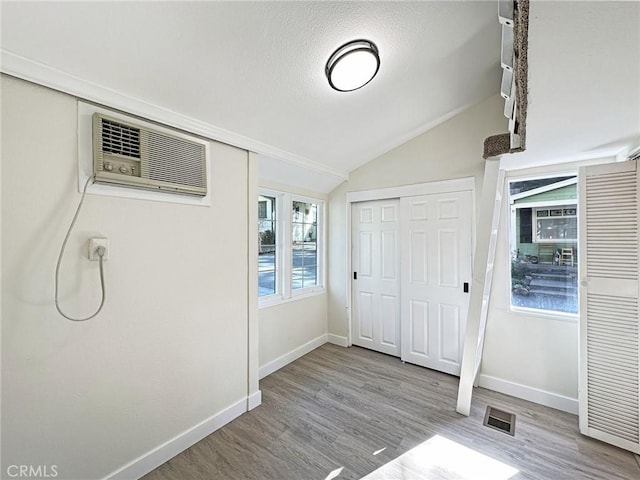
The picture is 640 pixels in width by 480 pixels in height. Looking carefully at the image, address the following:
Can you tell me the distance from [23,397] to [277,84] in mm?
2210

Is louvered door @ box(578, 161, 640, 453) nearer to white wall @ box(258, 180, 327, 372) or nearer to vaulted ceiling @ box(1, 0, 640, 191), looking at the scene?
vaulted ceiling @ box(1, 0, 640, 191)

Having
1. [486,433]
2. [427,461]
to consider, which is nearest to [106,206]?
[427,461]

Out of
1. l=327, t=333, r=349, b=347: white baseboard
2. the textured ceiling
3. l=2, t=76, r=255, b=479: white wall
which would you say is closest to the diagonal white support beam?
the textured ceiling

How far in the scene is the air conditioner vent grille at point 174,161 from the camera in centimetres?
163

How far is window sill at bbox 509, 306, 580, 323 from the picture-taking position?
223 cm

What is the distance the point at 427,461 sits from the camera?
172cm

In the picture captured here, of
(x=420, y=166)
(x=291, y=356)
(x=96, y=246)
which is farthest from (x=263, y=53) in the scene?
(x=291, y=356)

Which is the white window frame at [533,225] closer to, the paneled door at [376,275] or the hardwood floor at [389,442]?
the hardwood floor at [389,442]

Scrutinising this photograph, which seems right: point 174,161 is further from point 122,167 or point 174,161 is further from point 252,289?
point 252,289

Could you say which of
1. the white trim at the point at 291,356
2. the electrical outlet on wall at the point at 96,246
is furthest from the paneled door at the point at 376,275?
the electrical outlet on wall at the point at 96,246

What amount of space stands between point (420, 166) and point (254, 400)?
288 centimetres

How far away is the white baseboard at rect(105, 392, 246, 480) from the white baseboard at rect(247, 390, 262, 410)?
0.03 metres

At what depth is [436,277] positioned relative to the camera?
286 cm

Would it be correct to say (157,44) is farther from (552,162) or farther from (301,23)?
(552,162)
